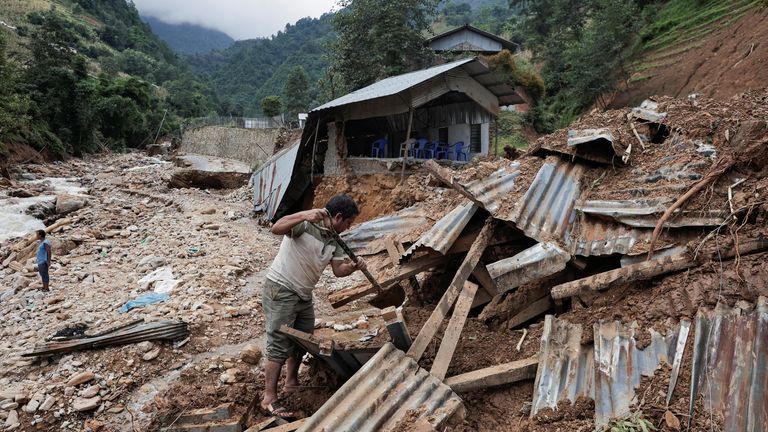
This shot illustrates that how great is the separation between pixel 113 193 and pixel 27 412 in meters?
15.5

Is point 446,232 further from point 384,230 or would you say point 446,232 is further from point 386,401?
point 384,230

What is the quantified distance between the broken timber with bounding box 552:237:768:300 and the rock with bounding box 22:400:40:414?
15.6 ft

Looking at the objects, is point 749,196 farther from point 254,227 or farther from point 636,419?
point 254,227

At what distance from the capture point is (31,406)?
4.05 m

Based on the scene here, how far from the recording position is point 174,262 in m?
8.41

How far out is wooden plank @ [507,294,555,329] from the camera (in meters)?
3.40

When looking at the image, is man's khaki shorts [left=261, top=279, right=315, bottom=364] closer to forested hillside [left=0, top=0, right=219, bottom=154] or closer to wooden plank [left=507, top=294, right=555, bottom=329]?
wooden plank [left=507, top=294, right=555, bottom=329]

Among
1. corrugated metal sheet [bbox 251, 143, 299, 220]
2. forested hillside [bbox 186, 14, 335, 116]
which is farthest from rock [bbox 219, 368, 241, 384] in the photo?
forested hillside [bbox 186, 14, 335, 116]

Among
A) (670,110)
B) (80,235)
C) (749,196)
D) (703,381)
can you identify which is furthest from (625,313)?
(80,235)

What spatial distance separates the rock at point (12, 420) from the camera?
12.8 feet

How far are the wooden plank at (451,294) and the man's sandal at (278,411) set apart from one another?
106 cm

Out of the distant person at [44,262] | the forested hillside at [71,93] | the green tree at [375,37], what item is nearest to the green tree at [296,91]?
the forested hillside at [71,93]

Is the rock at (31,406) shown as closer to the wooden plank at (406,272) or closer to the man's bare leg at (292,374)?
the man's bare leg at (292,374)

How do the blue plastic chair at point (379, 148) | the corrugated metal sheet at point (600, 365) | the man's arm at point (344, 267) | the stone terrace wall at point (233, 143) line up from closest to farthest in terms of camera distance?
the corrugated metal sheet at point (600, 365)
the man's arm at point (344, 267)
the blue plastic chair at point (379, 148)
the stone terrace wall at point (233, 143)
